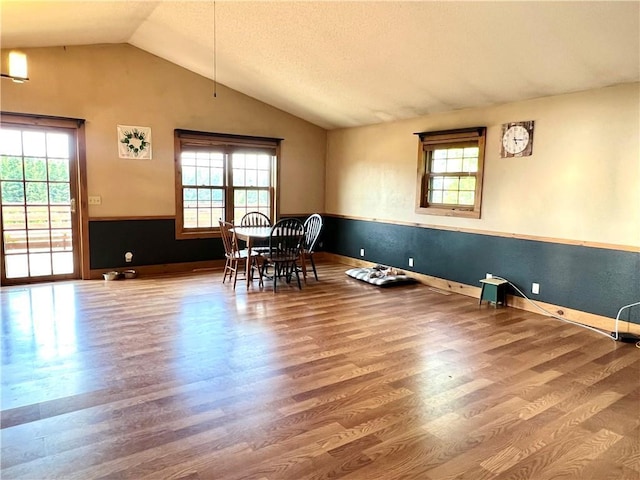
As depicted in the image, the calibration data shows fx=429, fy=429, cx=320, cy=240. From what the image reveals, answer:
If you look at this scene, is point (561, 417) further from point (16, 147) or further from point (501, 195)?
point (16, 147)

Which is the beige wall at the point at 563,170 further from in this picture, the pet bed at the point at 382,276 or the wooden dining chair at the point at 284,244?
the wooden dining chair at the point at 284,244

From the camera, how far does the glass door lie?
5.32 metres

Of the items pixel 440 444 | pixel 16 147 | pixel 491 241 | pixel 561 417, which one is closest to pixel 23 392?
pixel 440 444

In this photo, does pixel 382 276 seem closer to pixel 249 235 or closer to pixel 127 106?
pixel 249 235

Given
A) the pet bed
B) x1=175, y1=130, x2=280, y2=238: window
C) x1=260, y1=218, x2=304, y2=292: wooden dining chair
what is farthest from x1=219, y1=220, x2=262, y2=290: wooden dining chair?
the pet bed

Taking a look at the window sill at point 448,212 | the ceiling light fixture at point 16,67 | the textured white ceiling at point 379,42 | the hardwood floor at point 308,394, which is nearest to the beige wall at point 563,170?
the window sill at point 448,212

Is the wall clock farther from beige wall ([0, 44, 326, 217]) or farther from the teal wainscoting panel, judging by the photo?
beige wall ([0, 44, 326, 217])

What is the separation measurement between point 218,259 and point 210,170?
1422mm

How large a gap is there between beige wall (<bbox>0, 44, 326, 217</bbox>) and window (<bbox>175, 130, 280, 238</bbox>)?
161 millimetres

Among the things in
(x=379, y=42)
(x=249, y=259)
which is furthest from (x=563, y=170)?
(x=249, y=259)

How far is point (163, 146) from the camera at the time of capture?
6270 millimetres

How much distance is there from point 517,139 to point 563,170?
644mm

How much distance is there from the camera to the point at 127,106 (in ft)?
19.5

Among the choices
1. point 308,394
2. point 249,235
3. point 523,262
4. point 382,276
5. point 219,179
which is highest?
point 219,179
